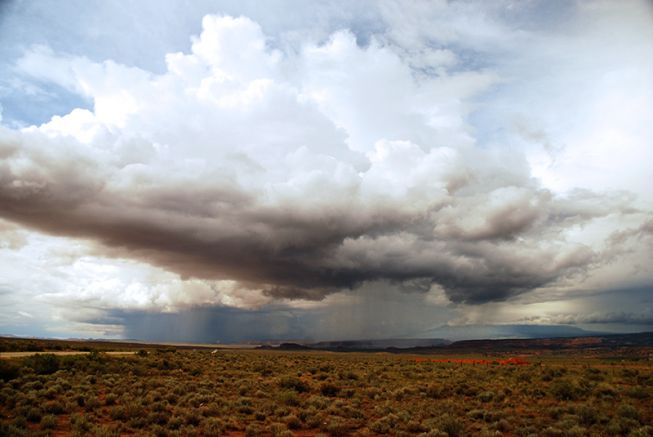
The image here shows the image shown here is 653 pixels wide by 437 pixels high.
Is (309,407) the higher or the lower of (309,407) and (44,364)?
the lower

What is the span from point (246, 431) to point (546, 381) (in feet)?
93.0

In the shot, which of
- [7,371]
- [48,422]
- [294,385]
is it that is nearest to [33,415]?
[48,422]

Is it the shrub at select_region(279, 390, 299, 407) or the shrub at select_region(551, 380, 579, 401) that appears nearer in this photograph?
the shrub at select_region(279, 390, 299, 407)

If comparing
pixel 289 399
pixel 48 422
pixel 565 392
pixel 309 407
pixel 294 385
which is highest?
pixel 48 422

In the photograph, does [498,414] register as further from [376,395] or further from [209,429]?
[209,429]

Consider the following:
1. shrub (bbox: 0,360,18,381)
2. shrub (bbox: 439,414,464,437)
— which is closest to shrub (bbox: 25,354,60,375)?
shrub (bbox: 0,360,18,381)

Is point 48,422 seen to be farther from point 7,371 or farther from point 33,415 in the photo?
point 7,371

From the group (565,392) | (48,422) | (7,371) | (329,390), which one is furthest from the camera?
(329,390)

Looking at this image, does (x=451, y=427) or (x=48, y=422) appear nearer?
(x=48, y=422)

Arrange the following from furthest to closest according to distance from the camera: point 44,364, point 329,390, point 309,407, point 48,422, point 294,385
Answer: point 44,364, point 294,385, point 329,390, point 309,407, point 48,422

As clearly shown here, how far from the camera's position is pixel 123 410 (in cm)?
2025

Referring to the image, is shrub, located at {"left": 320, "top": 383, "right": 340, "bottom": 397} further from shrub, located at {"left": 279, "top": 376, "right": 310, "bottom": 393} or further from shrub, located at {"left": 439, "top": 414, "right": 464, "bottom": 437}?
shrub, located at {"left": 439, "top": 414, "right": 464, "bottom": 437}

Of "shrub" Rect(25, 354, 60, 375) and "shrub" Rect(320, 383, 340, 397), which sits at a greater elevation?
"shrub" Rect(25, 354, 60, 375)

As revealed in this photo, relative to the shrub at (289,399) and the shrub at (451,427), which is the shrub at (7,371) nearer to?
the shrub at (289,399)
